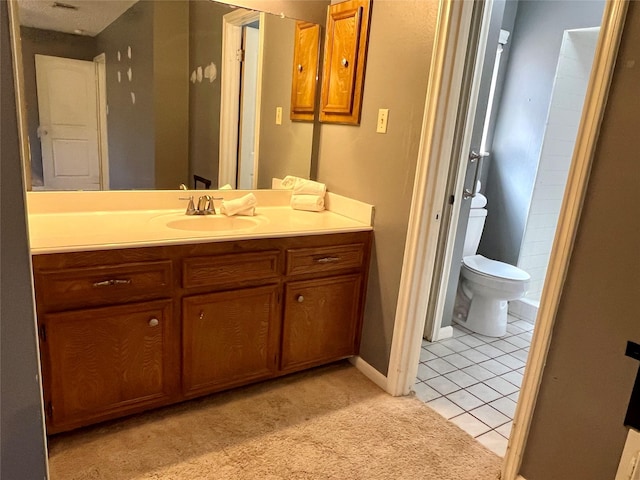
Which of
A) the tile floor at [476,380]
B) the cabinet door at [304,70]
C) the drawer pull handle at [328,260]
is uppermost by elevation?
the cabinet door at [304,70]

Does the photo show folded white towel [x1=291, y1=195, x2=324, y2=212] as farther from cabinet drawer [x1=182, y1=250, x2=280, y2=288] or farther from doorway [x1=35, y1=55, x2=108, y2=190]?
doorway [x1=35, y1=55, x2=108, y2=190]

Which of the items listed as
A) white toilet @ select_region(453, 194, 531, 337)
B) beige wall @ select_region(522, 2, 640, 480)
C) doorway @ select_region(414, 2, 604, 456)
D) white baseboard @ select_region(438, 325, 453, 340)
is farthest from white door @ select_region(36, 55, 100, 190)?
white toilet @ select_region(453, 194, 531, 337)

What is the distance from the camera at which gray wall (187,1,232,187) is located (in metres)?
2.05

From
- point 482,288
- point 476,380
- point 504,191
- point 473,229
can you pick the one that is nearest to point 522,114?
point 504,191

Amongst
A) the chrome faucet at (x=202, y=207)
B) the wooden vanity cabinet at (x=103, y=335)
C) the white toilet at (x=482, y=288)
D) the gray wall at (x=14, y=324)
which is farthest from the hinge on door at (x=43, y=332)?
the white toilet at (x=482, y=288)

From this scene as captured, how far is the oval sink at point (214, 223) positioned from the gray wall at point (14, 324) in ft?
3.14

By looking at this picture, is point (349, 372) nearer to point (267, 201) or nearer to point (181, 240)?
point (267, 201)

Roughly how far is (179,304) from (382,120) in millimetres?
1219

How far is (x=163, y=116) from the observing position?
6.82 ft

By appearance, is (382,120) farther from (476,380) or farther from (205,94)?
(476,380)

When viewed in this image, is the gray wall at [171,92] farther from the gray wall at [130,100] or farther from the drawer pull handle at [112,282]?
the drawer pull handle at [112,282]

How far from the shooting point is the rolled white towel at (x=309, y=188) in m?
2.42

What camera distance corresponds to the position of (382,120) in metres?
2.09

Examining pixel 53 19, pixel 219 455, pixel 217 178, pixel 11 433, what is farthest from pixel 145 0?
pixel 219 455
